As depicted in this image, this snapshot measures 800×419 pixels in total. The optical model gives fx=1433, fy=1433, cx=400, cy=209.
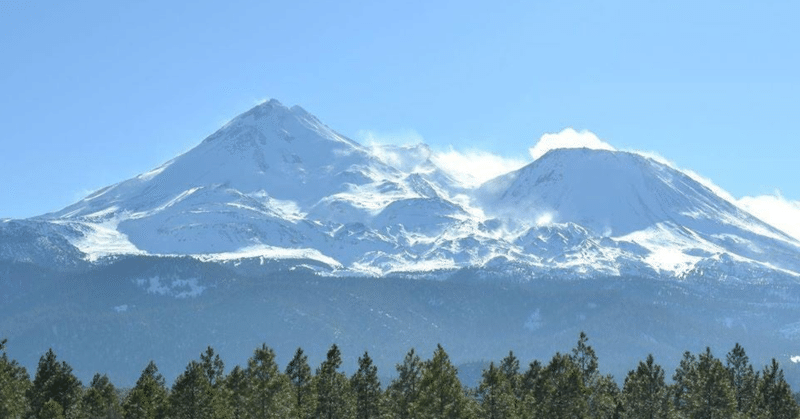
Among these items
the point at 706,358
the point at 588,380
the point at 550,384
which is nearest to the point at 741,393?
the point at 706,358

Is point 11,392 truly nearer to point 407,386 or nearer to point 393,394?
point 393,394

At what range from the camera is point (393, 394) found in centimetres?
13600

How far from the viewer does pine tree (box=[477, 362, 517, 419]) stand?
424 ft

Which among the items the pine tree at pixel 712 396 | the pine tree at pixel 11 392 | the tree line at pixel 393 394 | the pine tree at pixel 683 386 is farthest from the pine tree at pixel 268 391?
the pine tree at pixel 683 386

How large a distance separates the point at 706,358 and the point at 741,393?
805 centimetres

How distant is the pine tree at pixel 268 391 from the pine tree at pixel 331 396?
4164mm

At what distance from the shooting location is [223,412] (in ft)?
421

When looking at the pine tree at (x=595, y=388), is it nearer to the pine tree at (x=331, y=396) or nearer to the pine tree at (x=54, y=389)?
the pine tree at (x=331, y=396)

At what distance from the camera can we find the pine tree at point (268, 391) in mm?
127438

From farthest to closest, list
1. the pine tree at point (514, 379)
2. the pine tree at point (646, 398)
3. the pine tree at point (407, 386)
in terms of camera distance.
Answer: the pine tree at point (514, 379) → the pine tree at point (646, 398) → the pine tree at point (407, 386)

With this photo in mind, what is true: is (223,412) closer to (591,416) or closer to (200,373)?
(200,373)

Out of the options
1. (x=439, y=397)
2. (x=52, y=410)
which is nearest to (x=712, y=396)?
(x=439, y=397)

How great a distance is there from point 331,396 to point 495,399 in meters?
16.1

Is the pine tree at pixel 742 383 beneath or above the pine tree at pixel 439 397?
above
